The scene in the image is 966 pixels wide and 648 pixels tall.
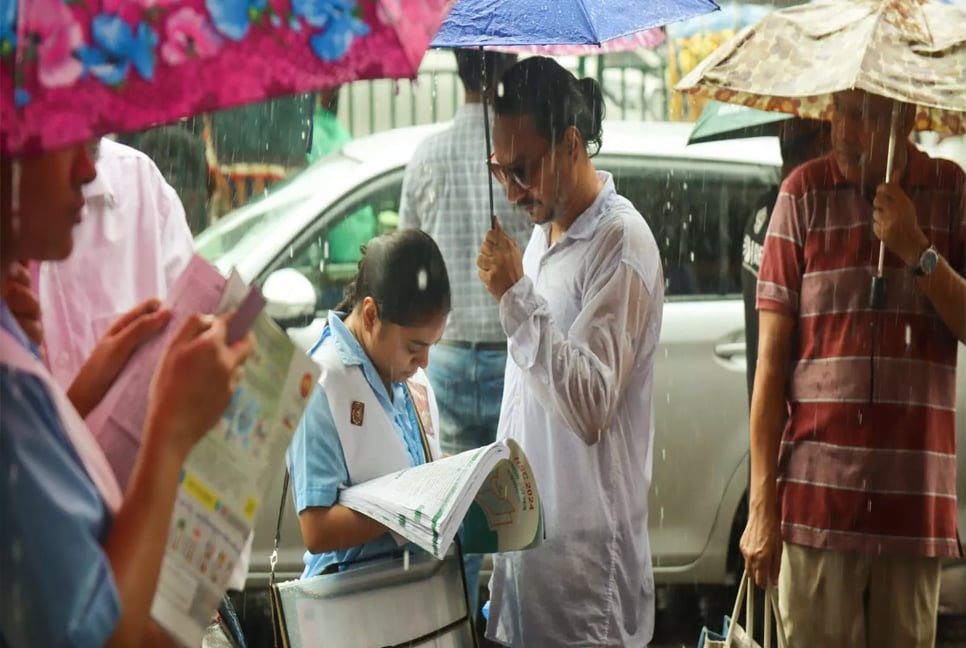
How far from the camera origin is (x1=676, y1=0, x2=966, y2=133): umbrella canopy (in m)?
3.06

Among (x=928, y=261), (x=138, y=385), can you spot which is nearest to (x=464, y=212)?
(x=928, y=261)

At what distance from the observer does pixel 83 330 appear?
2537 millimetres

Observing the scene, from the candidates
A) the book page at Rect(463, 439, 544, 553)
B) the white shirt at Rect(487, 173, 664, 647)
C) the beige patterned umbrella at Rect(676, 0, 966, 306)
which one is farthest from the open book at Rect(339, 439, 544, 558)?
the beige patterned umbrella at Rect(676, 0, 966, 306)

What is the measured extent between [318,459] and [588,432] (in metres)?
0.72

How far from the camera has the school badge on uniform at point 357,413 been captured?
2918 millimetres

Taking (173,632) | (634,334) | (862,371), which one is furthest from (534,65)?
(173,632)

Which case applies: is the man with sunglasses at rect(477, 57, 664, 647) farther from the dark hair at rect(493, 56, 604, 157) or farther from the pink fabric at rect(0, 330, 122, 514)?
the pink fabric at rect(0, 330, 122, 514)

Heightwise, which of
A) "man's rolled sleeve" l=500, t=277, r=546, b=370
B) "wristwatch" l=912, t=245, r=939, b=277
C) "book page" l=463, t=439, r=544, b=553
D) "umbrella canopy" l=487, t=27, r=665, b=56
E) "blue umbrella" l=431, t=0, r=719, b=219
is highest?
"blue umbrella" l=431, t=0, r=719, b=219

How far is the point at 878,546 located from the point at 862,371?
1.48 feet

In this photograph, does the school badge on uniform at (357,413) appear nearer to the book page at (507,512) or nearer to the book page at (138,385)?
the book page at (507,512)

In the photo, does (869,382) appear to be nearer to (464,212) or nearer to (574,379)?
(574,379)

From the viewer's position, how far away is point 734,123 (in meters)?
4.66

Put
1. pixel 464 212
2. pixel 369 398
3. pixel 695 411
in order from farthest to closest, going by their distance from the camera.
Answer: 1. pixel 695 411
2. pixel 464 212
3. pixel 369 398

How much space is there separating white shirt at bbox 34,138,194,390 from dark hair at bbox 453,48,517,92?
180 centimetres
